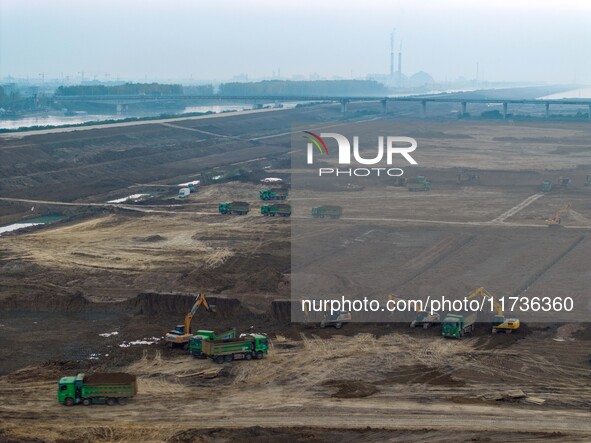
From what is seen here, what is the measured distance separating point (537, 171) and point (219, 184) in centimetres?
3005

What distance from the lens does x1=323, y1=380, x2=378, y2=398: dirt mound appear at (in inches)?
1161

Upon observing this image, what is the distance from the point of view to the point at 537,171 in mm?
88062

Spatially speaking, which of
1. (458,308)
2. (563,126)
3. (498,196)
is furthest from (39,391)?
(563,126)

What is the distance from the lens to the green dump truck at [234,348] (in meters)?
32.8

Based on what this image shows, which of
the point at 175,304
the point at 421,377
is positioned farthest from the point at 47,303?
the point at 421,377

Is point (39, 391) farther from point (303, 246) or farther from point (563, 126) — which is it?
point (563, 126)

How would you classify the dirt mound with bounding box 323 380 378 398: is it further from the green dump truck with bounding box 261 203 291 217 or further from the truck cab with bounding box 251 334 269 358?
the green dump truck with bounding box 261 203 291 217

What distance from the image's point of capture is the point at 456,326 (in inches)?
1405

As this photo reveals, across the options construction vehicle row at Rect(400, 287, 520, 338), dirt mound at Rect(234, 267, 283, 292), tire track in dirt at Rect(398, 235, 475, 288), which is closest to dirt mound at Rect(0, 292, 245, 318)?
dirt mound at Rect(234, 267, 283, 292)

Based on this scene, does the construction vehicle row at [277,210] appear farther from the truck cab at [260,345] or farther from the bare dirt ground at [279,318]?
the truck cab at [260,345]

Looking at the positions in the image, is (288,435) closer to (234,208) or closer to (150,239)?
(150,239)

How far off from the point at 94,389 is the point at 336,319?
11.8 metres

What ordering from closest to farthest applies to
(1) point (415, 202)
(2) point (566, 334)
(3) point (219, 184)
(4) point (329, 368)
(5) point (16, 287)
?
(4) point (329, 368), (2) point (566, 334), (5) point (16, 287), (1) point (415, 202), (3) point (219, 184)

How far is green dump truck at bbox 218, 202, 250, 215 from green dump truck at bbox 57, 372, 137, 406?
112 ft
